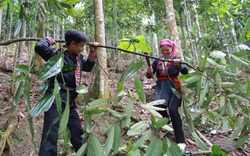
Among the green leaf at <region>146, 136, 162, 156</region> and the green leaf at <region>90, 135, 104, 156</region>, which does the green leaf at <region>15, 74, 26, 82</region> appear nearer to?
the green leaf at <region>90, 135, 104, 156</region>

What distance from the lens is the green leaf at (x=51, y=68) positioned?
109 centimetres

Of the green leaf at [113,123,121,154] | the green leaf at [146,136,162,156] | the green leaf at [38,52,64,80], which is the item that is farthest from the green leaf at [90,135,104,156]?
the green leaf at [38,52,64,80]

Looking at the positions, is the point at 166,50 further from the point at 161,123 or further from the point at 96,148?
the point at 96,148

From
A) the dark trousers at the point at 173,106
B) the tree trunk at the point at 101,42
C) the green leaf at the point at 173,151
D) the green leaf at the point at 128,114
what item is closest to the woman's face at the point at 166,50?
the dark trousers at the point at 173,106

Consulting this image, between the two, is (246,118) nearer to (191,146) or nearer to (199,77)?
(199,77)

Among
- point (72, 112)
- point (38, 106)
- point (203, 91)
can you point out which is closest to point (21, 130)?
point (72, 112)

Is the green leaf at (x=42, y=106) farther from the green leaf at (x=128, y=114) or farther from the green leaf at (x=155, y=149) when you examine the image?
the green leaf at (x=155, y=149)

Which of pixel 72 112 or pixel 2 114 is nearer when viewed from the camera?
pixel 72 112

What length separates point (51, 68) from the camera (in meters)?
1.12

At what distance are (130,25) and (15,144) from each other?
6975mm

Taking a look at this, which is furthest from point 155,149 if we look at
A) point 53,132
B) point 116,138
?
point 53,132

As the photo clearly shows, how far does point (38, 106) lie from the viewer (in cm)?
113

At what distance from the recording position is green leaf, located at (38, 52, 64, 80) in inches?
43.0

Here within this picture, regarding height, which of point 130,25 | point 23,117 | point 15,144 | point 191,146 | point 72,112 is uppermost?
point 130,25
